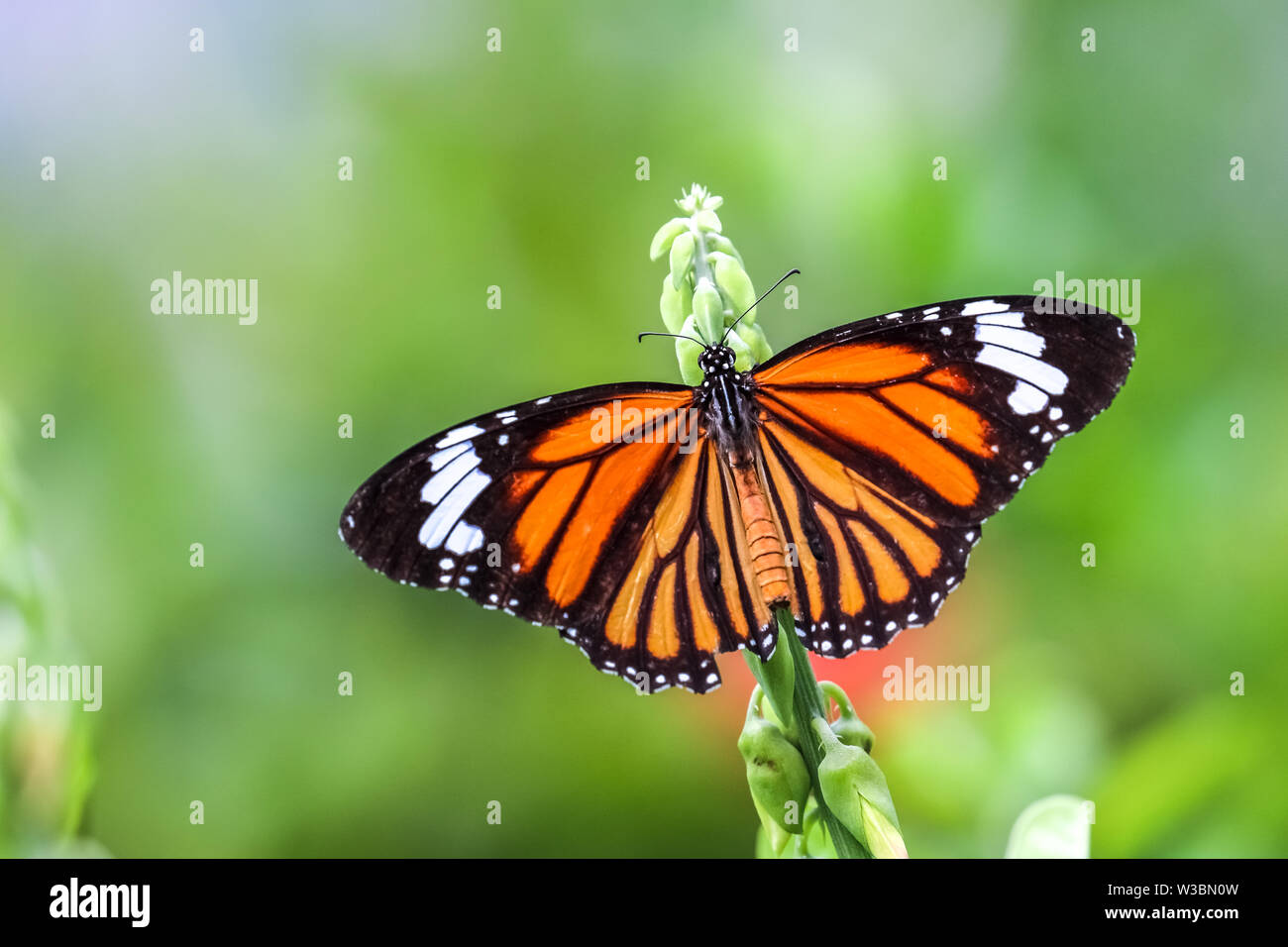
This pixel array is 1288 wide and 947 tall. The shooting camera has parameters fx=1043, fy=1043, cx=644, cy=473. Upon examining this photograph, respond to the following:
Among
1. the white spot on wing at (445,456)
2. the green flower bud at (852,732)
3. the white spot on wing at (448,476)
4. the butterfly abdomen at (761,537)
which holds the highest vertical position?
the white spot on wing at (445,456)

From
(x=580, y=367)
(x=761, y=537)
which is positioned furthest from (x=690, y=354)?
(x=580, y=367)

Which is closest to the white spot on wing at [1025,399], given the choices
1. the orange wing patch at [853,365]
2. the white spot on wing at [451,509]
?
the orange wing patch at [853,365]

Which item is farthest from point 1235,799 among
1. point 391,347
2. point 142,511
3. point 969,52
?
point 142,511

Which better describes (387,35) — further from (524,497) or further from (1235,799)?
(1235,799)

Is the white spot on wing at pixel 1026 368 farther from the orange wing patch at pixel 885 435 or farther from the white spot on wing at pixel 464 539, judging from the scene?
the white spot on wing at pixel 464 539

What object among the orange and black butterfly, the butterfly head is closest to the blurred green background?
the orange and black butterfly

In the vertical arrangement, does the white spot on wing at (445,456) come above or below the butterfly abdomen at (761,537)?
above

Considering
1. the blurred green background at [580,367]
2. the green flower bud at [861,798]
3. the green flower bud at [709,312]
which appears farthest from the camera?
the blurred green background at [580,367]
